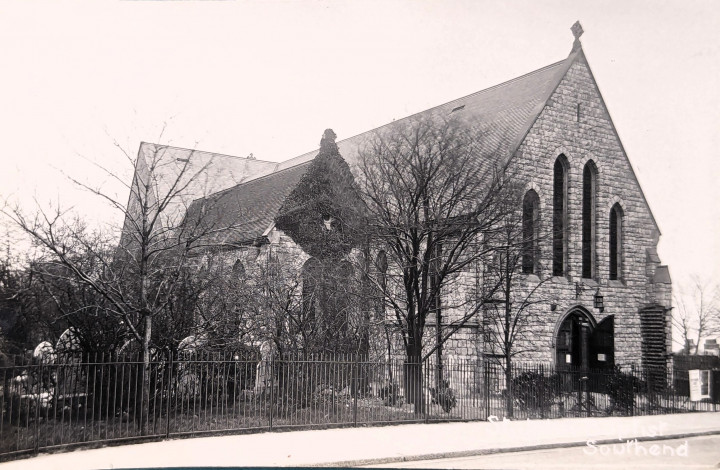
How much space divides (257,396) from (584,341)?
50.0 ft

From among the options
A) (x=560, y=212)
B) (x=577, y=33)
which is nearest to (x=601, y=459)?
(x=560, y=212)

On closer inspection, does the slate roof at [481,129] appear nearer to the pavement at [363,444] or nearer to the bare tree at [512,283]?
the bare tree at [512,283]

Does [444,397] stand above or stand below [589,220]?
below

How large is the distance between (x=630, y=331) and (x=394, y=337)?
1147 cm

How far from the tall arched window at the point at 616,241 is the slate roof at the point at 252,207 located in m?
13.1

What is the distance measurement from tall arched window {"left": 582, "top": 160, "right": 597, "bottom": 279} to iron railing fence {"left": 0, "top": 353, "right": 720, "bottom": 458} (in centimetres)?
559

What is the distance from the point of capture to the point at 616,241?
28.1 meters

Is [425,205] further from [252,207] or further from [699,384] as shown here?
[252,207]

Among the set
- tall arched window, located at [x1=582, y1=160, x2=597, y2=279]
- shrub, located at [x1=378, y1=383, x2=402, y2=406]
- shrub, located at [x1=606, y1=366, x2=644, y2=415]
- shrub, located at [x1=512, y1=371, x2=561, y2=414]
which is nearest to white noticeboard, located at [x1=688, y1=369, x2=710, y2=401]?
shrub, located at [x1=606, y1=366, x2=644, y2=415]

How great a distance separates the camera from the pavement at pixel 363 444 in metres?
10.8

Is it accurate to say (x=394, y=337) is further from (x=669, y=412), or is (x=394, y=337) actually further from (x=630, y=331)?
(x=630, y=331)

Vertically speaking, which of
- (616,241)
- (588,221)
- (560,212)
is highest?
(560,212)

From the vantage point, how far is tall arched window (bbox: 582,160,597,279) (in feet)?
88.9

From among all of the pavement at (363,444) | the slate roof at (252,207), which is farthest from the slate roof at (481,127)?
the pavement at (363,444)
